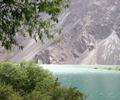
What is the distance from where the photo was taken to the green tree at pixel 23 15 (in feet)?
54.9

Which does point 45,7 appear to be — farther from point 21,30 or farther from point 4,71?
point 4,71

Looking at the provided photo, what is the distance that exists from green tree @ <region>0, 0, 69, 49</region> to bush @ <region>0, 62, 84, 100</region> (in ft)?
50.6

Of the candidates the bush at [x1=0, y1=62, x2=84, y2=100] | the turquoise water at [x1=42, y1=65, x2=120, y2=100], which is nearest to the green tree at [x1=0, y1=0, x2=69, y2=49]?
the bush at [x1=0, y1=62, x2=84, y2=100]

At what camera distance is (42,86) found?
1572 inches

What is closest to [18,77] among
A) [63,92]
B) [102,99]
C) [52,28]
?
[63,92]

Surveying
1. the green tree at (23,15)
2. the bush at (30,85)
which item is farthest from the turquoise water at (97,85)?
the green tree at (23,15)

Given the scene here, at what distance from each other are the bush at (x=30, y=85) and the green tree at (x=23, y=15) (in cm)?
1542

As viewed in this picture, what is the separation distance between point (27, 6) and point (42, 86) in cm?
2360

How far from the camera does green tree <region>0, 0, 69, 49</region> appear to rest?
16719 millimetres

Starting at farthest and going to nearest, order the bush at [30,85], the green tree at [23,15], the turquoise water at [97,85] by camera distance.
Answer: the turquoise water at [97,85]
the bush at [30,85]
the green tree at [23,15]

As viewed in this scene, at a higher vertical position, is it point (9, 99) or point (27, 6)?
point (27, 6)

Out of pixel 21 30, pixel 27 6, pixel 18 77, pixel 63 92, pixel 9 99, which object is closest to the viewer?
pixel 27 6

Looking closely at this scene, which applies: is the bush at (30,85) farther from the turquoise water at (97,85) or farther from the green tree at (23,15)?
the green tree at (23,15)

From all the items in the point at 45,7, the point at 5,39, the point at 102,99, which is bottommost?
the point at 102,99
